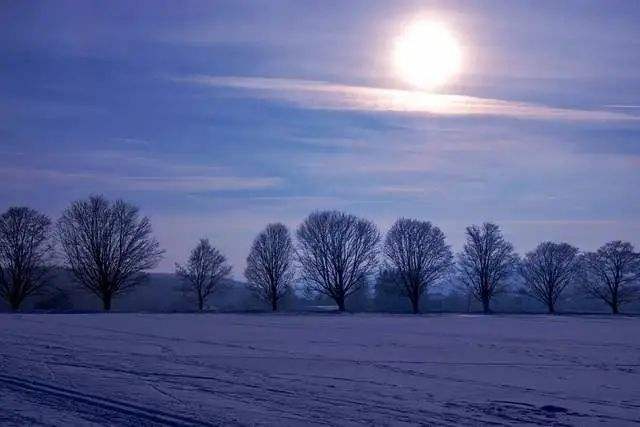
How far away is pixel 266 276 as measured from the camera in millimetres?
78812

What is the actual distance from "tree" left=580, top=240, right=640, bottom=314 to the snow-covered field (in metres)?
53.2

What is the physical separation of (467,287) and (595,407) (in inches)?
2732

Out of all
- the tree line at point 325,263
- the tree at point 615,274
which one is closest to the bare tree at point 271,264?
the tree line at point 325,263

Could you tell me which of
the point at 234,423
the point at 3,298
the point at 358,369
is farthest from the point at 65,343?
the point at 3,298

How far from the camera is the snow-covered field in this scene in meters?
12.3

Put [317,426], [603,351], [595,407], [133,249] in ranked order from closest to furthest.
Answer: [317,426]
[595,407]
[603,351]
[133,249]

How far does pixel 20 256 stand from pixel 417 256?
40560 mm

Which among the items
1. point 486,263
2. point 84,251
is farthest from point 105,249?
point 486,263

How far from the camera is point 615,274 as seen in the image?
77125 millimetres

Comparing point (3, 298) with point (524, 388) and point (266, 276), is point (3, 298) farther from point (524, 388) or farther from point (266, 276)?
point (524, 388)

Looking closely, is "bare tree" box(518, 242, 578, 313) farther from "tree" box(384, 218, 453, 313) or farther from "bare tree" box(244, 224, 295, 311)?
"bare tree" box(244, 224, 295, 311)

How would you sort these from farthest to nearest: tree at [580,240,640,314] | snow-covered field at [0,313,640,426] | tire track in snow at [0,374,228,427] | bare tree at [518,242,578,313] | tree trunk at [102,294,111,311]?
bare tree at [518,242,578,313] < tree at [580,240,640,314] < tree trunk at [102,294,111,311] < snow-covered field at [0,313,640,426] < tire track in snow at [0,374,228,427]

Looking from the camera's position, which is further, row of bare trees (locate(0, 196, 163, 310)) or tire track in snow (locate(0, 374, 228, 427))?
row of bare trees (locate(0, 196, 163, 310))

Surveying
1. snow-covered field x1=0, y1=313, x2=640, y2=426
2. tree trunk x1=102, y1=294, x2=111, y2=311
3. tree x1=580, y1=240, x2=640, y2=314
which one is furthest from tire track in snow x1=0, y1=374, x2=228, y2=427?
tree x1=580, y1=240, x2=640, y2=314
